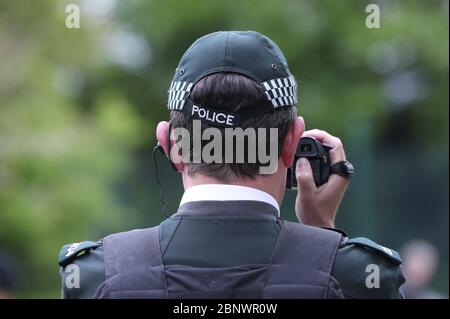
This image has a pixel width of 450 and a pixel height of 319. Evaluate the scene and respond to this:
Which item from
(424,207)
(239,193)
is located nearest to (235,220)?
(239,193)

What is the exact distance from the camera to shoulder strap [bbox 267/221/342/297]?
2240 millimetres

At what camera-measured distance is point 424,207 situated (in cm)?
1142

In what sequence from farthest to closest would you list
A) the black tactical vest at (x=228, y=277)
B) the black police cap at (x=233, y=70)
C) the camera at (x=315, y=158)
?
the camera at (x=315, y=158), the black police cap at (x=233, y=70), the black tactical vest at (x=228, y=277)

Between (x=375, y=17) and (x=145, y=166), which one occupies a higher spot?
(x=375, y=17)

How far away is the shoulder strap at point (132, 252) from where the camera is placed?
2275 millimetres

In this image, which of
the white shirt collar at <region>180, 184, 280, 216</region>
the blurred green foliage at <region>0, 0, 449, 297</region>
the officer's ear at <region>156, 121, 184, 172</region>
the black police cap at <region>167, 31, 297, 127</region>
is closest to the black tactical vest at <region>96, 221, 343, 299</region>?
the white shirt collar at <region>180, 184, 280, 216</region>

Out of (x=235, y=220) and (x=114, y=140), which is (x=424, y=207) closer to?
(x=114, y=140)

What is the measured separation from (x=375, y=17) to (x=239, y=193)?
8.32 ft

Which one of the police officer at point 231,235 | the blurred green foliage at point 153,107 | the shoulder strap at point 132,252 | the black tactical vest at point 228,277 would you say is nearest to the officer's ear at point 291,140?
the police officer at point 231,235

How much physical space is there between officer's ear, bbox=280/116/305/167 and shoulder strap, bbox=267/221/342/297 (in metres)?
0.19

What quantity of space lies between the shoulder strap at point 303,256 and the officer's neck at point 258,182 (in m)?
0.10

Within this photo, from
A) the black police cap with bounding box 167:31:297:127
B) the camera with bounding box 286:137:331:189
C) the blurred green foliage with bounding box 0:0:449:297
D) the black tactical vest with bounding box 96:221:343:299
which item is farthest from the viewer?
the blurred green foliage with bounding box 0:0:449:297

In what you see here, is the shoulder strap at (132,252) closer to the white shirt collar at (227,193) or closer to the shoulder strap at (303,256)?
the white shirt collar at (227,193)

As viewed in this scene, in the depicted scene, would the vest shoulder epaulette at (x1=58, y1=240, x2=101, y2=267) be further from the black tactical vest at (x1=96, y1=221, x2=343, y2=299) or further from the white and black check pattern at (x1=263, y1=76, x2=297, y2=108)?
the white and black check pattern at (x1=263, y1=76, x2=297, y2=108)
